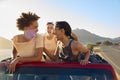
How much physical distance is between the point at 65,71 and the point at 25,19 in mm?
1003

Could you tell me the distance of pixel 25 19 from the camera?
221 inches

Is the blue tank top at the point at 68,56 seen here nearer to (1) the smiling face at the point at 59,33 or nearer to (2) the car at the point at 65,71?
(1) the smiling face at the point at 59,33

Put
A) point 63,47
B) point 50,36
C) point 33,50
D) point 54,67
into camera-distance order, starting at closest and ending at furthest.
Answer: point 54,67 < point 33,50 < point 63,47 < point 50,36

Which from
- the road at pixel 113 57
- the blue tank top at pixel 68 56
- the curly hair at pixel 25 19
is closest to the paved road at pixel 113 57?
the road at pixel 113 57

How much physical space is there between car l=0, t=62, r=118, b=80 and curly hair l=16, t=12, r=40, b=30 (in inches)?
29.0

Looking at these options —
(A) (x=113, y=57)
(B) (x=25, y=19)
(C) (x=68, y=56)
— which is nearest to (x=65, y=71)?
(C) (x=68, y=56)

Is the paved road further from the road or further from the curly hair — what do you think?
the curly hair

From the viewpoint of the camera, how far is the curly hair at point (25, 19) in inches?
221

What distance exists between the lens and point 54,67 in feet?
16.4

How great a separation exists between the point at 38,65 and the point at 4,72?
0.41 m

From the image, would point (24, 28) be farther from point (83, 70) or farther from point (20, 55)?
point (83, 70)

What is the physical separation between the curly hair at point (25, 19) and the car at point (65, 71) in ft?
2.42

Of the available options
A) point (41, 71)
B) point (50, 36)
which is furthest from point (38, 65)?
point (50, 36)

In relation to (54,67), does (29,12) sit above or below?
above
